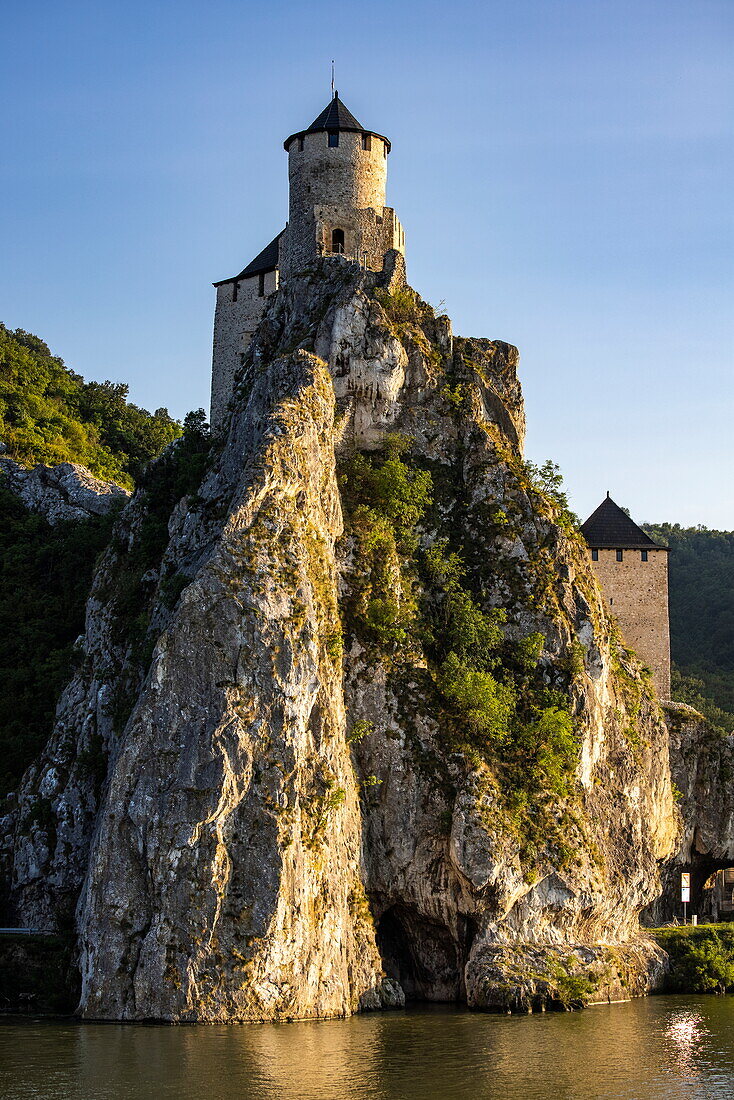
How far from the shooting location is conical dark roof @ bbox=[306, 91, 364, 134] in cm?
5612

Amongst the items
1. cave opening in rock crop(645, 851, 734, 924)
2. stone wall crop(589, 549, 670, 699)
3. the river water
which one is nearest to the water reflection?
the river water

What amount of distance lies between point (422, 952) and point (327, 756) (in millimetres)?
9207

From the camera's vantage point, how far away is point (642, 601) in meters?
66.8

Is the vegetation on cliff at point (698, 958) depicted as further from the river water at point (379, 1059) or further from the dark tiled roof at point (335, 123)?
the dark tiled roof at point (335, 123)

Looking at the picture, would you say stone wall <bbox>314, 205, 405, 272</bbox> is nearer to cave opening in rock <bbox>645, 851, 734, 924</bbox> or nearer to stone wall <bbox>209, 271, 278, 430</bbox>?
stone wall <bbox>209, 271, 278, 430</bbox>

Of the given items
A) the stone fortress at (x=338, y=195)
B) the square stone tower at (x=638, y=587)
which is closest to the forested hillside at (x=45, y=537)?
the stone fortress at (x=338, y=195)

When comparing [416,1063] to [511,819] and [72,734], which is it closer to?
[511,819]

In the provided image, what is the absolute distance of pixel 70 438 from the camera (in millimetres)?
92875

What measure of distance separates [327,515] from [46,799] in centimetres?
1609

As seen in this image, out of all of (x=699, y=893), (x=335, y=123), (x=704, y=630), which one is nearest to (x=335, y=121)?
(x=335, y=123)

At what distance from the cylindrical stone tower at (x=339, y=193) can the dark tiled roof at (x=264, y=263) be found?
5176mm

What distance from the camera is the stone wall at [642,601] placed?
66.2 m

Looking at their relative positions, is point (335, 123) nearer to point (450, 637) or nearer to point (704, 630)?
point (450, 637)

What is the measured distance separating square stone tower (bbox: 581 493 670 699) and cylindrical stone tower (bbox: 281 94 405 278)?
21494 mm
